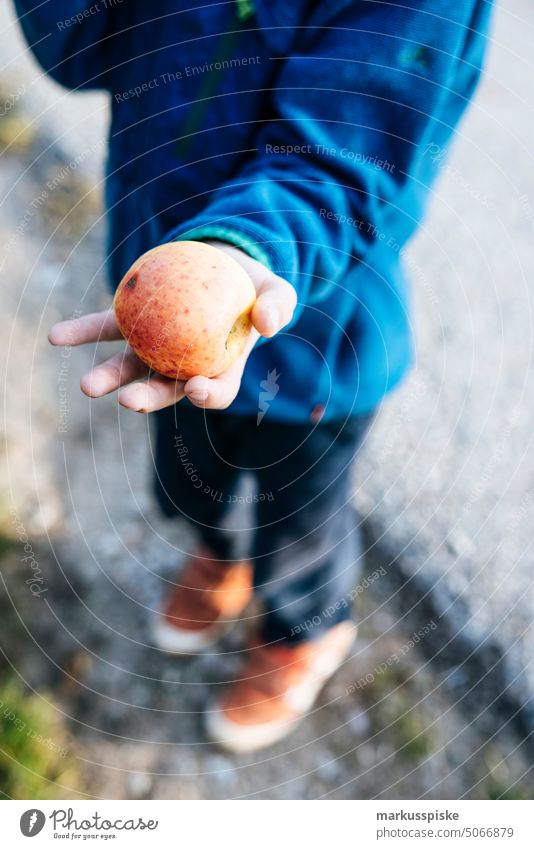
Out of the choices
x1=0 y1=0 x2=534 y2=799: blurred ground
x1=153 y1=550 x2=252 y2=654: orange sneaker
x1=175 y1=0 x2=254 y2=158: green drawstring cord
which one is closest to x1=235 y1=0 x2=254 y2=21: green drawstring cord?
x1=175 y1=0 x2=254 y2=158: green drawstring cord

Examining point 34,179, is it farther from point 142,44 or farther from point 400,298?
point 400,298

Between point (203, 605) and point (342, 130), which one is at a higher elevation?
point (342, 130)

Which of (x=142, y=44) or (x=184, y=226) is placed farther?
(x=142, y=44)

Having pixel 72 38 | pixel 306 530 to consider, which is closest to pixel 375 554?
pixel 306 530

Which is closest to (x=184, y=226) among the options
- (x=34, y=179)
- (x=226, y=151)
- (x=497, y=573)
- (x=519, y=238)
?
(x=226, y=151)

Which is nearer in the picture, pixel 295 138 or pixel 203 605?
pixel 295 138

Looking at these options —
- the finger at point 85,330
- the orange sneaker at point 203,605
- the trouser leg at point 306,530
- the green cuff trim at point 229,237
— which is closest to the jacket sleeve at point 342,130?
the green cuff trim at point 229,237

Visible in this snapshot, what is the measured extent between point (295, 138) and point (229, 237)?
17 centimetres

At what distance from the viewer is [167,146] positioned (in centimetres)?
93

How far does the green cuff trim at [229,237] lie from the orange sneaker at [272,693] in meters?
0.73

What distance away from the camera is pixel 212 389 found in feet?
2.24

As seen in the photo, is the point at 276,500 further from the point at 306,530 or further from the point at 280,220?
the point at 280,220

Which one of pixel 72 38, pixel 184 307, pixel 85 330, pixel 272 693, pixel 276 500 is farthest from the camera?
pixel 272 693

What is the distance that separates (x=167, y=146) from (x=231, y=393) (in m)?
0.40
